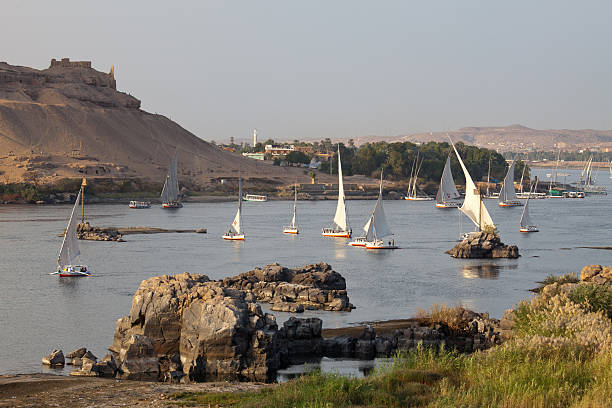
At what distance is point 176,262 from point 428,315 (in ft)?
66.4

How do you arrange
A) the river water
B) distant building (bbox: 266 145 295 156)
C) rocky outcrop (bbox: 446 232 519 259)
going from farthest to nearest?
distant building (bbox: 266 145 295 156)
rocky outcrop (bbox: 446 232 519 259)
the river water

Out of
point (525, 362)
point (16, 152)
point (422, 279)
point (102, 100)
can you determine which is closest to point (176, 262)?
point (422, 279)

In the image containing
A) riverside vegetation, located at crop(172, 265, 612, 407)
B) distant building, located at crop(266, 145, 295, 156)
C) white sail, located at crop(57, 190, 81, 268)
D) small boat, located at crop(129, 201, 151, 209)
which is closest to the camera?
riverside vegetation, located at crop(172, 265, 612, 407)

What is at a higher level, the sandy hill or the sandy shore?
the sandy hill

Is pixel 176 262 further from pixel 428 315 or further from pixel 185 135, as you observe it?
pixel 185 135

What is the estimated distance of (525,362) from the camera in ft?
40.5

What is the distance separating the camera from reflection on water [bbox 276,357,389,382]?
18.0m

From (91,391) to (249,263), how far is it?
26.2m

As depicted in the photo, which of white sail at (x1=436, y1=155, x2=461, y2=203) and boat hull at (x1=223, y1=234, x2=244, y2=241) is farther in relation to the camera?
white sail at (x1=436, y1=155, x2=461, y2=203)

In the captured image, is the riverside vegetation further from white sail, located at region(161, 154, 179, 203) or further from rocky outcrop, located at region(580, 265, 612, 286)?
white sail, located at region(161, 154, 179, 203)

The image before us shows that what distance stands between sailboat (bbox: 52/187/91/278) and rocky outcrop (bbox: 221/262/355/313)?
8941 mm

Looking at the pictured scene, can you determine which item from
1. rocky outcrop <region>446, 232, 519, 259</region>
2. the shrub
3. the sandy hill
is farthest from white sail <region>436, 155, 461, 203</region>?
the shrub

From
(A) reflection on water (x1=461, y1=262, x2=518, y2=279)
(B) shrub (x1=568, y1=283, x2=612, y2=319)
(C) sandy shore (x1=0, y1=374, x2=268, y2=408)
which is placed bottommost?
(C) sandy shore (x1=0, y1=374, x2=268, y2=408)

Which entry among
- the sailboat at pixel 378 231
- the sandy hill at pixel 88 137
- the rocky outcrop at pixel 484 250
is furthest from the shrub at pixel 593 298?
the sandy hill at pixel 88 137
